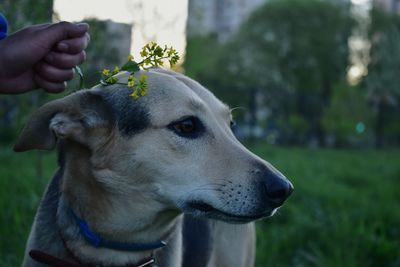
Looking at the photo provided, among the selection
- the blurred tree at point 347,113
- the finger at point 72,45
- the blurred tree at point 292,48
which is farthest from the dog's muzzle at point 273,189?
the blurred tree at point 292,48

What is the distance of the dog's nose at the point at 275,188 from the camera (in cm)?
280

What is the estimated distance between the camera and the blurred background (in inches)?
204

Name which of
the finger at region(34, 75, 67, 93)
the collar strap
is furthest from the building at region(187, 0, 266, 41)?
the collar strap

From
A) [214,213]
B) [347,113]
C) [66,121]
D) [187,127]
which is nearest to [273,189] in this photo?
[214,213]

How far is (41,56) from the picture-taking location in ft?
9.84

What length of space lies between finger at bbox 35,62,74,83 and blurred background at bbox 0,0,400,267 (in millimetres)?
662

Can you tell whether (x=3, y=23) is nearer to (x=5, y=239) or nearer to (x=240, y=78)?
(x=5, y=239)

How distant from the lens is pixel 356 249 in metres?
5.01

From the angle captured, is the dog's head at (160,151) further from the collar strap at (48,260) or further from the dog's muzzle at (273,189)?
the collar strap at (48,260)

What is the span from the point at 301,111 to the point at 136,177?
2623cm

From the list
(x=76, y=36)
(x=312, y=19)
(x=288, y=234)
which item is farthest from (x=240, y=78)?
(x=76, y=36)

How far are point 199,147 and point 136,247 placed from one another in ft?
2.07

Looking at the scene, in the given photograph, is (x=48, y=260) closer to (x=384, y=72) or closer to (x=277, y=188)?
(x=277, y=188)

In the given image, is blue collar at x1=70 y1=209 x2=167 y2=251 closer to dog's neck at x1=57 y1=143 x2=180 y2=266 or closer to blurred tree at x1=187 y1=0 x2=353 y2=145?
dog's neck at x1=57 y1=143 x2=180 y2=266
